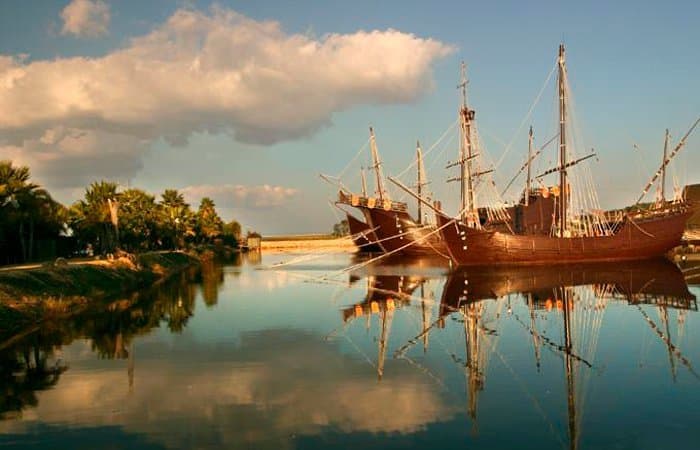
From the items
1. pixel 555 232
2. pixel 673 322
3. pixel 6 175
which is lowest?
pixel 673 322

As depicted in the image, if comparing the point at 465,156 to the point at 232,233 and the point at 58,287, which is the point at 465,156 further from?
the point at 232,233

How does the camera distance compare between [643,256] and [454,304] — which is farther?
[643,256]

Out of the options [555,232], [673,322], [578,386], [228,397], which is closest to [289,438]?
[228,397]

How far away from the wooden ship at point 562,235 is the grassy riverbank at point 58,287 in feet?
78.0

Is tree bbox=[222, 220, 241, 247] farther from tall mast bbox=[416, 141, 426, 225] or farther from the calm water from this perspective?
the calm water

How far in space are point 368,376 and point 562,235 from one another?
39.0 m

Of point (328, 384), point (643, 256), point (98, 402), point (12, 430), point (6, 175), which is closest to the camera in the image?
point (12, 430)

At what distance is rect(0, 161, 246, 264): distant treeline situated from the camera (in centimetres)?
4028

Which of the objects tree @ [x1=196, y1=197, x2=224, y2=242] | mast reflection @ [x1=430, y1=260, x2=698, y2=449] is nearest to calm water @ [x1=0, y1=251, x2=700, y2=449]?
mast reflection @ [x1=430, y1=260, x2=698, y2=449]

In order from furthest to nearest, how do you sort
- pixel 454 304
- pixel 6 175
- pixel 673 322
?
1. pixel 6 175
2. pixel 454 304
3. pixel 673 322

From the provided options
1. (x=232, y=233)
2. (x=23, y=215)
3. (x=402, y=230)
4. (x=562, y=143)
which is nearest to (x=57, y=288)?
(x=23, y=215)

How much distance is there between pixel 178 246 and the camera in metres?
78.6

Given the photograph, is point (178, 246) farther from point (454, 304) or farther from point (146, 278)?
point (454, 304)

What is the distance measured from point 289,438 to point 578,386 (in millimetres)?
6713
